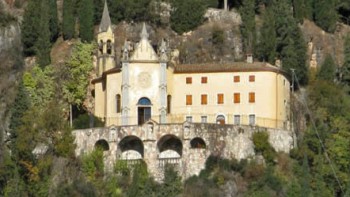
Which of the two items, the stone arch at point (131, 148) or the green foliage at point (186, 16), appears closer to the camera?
→ the stone arch at point (131, 148)

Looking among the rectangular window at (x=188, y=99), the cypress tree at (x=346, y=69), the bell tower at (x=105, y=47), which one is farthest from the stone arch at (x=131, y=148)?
the cypress tree at (x=346, y=69)

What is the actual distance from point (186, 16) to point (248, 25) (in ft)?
20.3

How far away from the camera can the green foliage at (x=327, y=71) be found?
115 m

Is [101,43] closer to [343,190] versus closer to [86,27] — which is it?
[86,27]

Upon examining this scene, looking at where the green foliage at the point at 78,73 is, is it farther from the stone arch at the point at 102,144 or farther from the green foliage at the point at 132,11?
the stone arch at the point at 102,144

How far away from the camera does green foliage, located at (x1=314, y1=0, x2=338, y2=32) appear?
124312 mm

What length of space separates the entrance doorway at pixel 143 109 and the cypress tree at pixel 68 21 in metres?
17.2

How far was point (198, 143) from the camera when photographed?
100688mm

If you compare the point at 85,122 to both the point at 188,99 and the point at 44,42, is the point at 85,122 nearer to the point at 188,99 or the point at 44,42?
the point at 188,99

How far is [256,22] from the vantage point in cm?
12162

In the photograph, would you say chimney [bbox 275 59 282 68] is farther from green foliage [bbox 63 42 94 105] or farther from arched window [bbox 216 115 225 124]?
green foliage [bbox 63 42 94 105]

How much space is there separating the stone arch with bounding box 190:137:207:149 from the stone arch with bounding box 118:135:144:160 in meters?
3.87

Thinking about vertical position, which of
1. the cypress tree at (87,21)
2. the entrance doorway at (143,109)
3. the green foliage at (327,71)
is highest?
the cypress tree at (87,21)

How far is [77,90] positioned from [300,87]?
18715 mm
